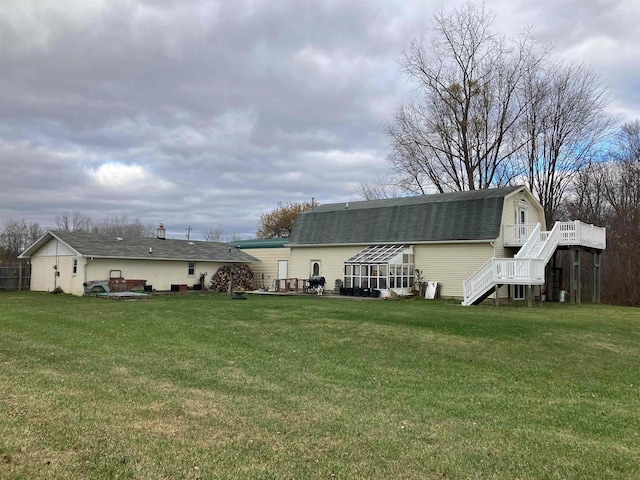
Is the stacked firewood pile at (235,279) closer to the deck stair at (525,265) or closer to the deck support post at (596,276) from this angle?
the deck stair at (525,265)

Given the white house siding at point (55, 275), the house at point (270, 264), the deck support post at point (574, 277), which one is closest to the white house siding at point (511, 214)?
the deck support post at point (574, 277)

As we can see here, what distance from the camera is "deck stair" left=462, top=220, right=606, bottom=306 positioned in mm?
17922

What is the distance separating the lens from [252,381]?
655 centimetres

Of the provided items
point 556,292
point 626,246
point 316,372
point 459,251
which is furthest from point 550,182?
point 316,372

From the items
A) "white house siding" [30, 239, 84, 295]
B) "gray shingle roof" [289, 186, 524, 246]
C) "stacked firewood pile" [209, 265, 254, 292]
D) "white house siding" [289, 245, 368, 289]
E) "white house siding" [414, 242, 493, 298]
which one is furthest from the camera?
"stacked firewood pile" [209, 265, 254, 292]

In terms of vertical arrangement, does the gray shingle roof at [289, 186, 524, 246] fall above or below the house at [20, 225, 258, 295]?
above

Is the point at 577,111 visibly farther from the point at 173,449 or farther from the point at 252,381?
the point at 173,449

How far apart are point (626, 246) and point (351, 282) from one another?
51.9 ft

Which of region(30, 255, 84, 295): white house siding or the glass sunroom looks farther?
region(30, 255, 84, 295): white house siding

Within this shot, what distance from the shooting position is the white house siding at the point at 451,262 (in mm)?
22016

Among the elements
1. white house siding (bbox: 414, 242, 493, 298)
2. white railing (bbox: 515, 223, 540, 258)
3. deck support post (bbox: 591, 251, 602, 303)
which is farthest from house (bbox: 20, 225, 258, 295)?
deck support post (bbox: 591, 251, 602, 303)

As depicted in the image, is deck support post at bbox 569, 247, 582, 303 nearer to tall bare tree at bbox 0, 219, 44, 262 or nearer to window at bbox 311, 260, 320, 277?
window at bbox 311, 260, 320, 277

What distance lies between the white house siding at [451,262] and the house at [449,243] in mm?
44

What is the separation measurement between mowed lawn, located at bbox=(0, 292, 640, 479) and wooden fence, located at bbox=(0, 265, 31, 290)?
19903 millimetres
